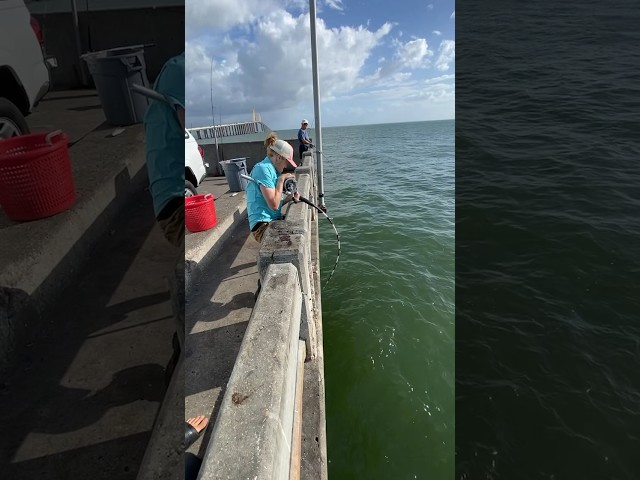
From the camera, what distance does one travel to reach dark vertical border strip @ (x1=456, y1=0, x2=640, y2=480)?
4812 mm

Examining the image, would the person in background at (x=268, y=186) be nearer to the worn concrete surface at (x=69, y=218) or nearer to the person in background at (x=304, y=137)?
the worn concrete surface at (x=69, y=218)

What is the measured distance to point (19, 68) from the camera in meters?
0.75

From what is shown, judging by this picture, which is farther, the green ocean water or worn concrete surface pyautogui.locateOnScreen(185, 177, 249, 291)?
worn concrete surface pyautogui.locateOnScreen(185, 177, 249, 291)

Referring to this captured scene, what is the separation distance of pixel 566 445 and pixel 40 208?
610 cm

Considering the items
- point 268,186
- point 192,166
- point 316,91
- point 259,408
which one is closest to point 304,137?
point 316,91

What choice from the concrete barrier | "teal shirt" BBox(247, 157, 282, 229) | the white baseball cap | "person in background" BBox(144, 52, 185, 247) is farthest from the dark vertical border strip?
"person in background" BBox(144, 52, 185, 247)

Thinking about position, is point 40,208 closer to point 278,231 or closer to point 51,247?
point 51,247

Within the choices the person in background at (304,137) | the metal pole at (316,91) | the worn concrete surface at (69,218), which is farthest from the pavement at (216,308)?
the person in background at (304,137)

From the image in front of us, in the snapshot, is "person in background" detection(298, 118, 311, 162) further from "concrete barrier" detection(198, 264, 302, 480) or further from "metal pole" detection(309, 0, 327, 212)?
"concrete barrier" detection(198, 264, 302, 480)

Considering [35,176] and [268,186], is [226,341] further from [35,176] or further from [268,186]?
[35,176]

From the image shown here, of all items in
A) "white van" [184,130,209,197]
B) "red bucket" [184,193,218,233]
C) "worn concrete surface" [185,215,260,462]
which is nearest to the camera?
"worn concrete surface" [185,215,260,462]

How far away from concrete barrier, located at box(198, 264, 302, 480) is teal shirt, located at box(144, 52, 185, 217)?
136 cm

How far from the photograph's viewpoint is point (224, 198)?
11180 mm

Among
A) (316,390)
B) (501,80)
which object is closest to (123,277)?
(316,390)
